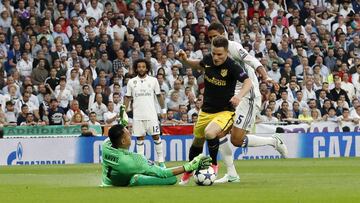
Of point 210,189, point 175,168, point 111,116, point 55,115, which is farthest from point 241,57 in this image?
point 55,115

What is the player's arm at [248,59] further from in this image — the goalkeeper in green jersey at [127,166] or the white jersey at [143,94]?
the white jersey at [143,94]

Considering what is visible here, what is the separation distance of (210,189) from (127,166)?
3.95 feet

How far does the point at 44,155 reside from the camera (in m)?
26.6

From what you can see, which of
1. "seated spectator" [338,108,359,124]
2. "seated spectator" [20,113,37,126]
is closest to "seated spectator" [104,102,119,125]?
"seated spectator" [20,113,37,126]

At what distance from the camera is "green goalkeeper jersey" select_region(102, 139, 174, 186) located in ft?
48.5

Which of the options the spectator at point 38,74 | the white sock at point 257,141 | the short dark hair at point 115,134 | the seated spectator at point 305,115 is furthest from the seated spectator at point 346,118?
the short dark hair at point 115,134

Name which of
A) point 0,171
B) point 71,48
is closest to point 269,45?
point 71,48

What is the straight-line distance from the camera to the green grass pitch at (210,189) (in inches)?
504

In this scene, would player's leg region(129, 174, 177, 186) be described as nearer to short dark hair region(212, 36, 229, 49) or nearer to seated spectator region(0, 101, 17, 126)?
short dark hair region(212, 36, 229, 49)

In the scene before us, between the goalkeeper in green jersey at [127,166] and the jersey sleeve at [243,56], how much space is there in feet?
6.38

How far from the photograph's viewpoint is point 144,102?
23188 mm

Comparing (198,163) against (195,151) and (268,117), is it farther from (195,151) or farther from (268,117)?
(268,117)

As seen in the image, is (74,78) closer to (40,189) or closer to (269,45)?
(269,45)

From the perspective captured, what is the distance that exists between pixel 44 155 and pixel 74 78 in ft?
12.2
